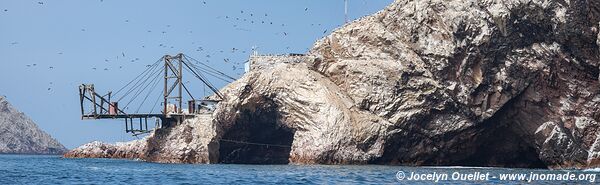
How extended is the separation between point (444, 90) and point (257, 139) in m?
16.9

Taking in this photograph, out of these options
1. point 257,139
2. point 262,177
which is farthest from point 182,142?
point 262,177

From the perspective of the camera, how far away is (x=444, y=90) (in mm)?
71188

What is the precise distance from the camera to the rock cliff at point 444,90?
6894 centimetres

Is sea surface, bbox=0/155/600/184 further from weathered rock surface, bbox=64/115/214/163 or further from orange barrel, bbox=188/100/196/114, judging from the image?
orange barrel, bbox=188/100/196/114

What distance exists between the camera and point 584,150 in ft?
226

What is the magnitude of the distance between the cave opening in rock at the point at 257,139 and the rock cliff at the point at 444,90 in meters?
0.25

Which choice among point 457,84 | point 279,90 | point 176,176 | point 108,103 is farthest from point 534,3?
point 108,103

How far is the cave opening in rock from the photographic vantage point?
77.3 metres

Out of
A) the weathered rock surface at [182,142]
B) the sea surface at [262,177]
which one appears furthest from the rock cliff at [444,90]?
the sea surface at [262,177]

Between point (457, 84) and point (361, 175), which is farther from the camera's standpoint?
point (457, 84)

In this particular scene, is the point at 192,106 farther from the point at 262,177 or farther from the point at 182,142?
the point at 262,177

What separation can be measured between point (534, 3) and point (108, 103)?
36.0 meters

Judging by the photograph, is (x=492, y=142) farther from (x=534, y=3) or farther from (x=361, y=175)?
(x=361, y=175)

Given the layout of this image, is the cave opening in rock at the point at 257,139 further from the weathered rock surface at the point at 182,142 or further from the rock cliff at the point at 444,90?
the weathered rock surface at the point at 182,142
